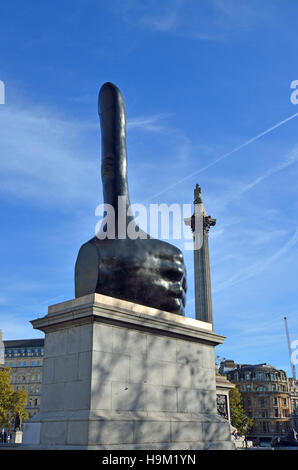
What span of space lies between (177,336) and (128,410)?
2.74 meters

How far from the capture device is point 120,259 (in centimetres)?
1309

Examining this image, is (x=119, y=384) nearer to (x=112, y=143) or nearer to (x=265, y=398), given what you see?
(x=112, y=143)

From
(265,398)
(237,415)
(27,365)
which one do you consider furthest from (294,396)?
(27,365)

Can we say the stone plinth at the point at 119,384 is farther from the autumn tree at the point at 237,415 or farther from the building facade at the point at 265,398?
the building facade at the point at 265,398

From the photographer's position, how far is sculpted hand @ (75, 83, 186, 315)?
12898 mm

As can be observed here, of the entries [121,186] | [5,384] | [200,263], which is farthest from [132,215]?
[5,384]

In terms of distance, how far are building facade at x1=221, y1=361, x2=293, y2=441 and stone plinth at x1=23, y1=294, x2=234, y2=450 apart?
93265 mm

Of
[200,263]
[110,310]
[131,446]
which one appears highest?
[200,263]

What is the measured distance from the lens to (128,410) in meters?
11.4

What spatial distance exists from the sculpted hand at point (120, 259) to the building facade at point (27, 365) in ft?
313

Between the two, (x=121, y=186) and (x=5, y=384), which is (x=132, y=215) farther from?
(x=5, y=384)

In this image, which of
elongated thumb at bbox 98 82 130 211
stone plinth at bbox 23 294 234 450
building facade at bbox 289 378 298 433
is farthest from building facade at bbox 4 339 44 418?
stone plinth at bbox 23 294 234 450

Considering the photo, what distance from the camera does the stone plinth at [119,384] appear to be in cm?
1077

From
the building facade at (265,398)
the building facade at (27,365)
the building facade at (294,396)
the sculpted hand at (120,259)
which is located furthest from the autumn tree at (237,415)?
the sculpted hand at (120,259)
